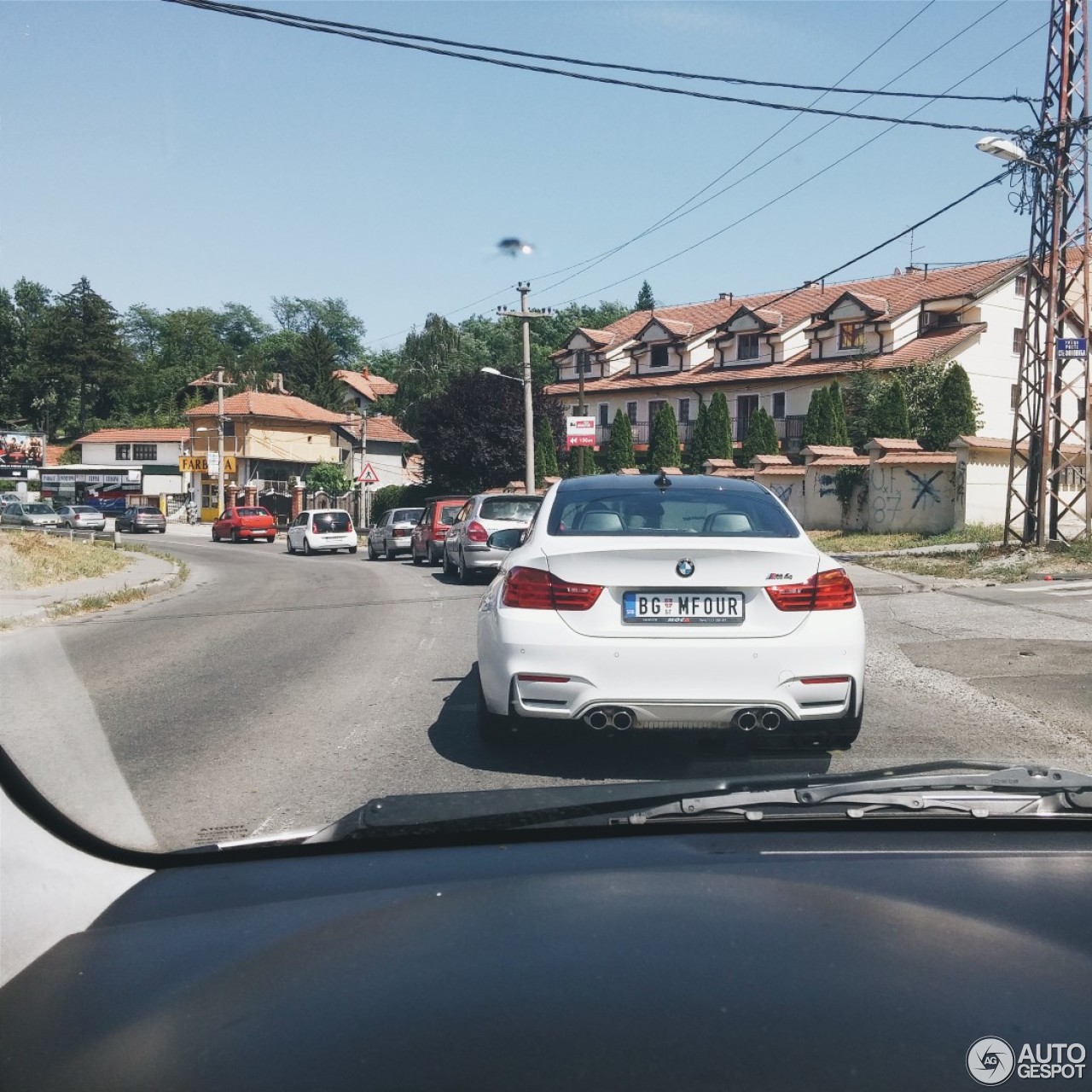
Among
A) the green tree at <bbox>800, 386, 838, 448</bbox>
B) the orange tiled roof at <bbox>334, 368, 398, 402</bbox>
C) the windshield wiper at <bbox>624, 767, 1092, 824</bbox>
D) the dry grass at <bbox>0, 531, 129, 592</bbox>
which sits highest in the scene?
the orange tiled roof at <bbox>334, 368, 398, 402</bbox>

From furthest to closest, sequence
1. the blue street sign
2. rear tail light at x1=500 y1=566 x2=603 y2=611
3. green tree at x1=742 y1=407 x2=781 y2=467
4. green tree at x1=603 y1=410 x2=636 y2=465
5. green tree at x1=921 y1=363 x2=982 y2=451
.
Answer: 1. green tree at x1=603 y1=410 x2=636 y2=465
2. green tree at x1=742 y1=407 x2=781 y2=467
3. green tree at x1=921 y1=363 x2=982 y2=451
4. the blue street sign
5. rear tail light at x1=500 y1=566 x2=603 y2=611

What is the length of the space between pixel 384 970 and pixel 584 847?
83 cm

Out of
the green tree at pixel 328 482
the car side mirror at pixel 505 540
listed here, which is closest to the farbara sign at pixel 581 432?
the car side mirror at pixel 505 540

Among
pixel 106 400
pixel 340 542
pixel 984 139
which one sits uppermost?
pixel 984 139

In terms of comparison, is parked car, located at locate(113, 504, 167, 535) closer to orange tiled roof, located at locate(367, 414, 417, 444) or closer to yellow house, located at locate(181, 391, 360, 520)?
yellow house, located at locate(181, 391, 360, 520)

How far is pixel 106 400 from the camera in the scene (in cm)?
983

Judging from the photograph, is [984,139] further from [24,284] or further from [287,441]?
[287,441]

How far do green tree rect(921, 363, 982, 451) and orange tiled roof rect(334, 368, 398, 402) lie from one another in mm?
64483

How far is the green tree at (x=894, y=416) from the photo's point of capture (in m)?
41.3

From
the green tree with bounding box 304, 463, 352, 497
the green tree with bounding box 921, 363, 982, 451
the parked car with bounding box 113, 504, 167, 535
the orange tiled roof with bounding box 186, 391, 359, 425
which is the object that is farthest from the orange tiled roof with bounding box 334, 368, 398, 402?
the green tree with bounding box 921, 363, 982, 451

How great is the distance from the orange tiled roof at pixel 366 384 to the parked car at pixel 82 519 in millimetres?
40596

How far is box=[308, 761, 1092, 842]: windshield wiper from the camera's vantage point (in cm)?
299

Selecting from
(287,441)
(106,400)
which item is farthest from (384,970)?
(287,441)

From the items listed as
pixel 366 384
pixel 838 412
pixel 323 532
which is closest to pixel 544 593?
pixel 323 532
